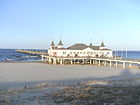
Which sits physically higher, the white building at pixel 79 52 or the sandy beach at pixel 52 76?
the white building at pixel 79 52

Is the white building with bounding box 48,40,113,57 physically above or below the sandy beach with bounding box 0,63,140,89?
above

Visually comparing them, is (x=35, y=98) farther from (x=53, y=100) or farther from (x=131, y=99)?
(x=131, y=99)

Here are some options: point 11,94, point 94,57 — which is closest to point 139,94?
point 11,94

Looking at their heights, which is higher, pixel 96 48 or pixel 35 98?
pixel 96 48

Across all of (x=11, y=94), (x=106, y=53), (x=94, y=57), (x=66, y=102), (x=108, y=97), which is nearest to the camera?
(x=66, y=102)

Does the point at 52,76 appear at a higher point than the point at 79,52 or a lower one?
lower

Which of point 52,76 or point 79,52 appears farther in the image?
point 79,52

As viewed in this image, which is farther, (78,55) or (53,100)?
(78,55)

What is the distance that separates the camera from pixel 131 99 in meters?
13.3

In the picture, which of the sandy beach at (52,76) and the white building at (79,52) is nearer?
the sandy beach at (52,76)

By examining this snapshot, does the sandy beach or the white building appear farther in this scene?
the white building

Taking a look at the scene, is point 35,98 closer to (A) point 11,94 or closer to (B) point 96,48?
(A) point 11,94

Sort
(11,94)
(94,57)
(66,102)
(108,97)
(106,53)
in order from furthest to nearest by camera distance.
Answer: (106,53)
(94,57)
(11,94)
(108,97)
(66,102)

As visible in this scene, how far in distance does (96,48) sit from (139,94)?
41532 millimetres
